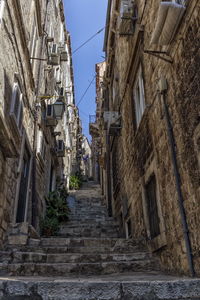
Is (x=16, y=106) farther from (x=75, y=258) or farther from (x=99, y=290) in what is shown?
(x=99, y=290)

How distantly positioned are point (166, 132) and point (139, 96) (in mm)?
2871

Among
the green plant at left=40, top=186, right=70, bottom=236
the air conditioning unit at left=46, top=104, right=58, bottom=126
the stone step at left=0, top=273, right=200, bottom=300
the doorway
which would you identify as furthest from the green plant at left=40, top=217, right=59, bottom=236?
the stone step at left=0, top=273, right=200, bottom=300

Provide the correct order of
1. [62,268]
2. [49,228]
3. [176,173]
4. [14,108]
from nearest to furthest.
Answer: [176,173] → [62,268] → [14,108] → [49,228]

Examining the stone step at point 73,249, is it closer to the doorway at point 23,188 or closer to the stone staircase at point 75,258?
the stone staircase at point 75,258

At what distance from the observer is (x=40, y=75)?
9.21 m

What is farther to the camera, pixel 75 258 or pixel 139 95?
pixel 139 95

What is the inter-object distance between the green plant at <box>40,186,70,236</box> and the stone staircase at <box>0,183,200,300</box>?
0.31 metres

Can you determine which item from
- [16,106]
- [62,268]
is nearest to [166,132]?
[62,268]

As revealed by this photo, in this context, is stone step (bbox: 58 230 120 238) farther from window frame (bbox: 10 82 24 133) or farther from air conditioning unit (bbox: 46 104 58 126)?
air conditioning unit (bbox: 46 104 58 126)

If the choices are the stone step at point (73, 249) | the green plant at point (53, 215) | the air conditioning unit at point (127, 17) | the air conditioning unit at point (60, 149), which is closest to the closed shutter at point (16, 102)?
the stone step at point (73, 249)

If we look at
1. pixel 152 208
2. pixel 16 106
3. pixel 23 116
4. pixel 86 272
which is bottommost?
pixel 86 272

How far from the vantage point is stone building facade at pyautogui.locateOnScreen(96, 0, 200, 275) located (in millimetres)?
3518

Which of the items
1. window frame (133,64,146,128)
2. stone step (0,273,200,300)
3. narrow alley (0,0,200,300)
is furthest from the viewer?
window frame (133,64,146,128)

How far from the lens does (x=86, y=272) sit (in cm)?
420
